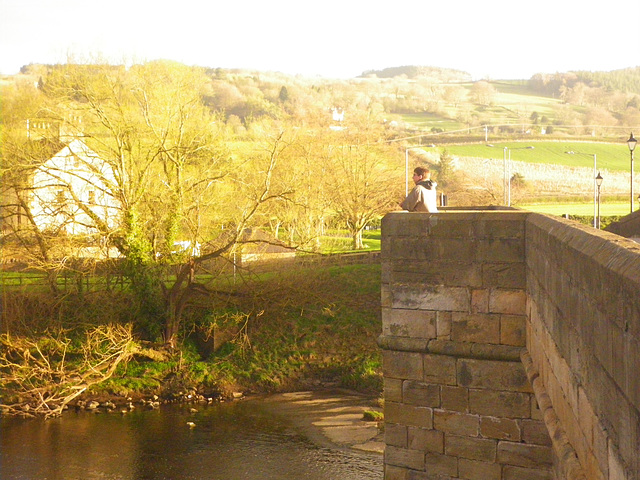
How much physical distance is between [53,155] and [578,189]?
45429mm

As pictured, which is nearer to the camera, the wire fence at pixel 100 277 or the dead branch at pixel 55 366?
the dead branch at pixel 55 366

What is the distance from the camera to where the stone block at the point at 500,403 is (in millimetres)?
8188

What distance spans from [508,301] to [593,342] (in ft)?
13.8

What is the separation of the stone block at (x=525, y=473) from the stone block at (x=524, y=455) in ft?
0.13

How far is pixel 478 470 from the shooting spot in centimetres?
838

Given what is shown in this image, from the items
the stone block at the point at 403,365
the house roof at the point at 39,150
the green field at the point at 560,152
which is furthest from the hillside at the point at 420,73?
the stone block at the point at 403,365

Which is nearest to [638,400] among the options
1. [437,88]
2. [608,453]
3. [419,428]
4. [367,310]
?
[608,453]

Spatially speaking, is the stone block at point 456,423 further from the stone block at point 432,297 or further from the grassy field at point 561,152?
the grassy field at point 561,152

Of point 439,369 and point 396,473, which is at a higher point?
point 439,369

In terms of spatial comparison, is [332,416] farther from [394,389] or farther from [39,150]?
[394,389]

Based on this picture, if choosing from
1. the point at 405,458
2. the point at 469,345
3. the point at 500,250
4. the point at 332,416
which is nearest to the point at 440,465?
the point at 405,458

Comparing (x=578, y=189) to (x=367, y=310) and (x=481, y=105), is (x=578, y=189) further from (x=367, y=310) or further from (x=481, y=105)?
(x=481, y=105)

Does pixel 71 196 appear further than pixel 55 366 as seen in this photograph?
Yes

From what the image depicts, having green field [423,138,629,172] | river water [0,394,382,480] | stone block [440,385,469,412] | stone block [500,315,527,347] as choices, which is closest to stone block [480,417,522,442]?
stone block [440,385,469,412]
